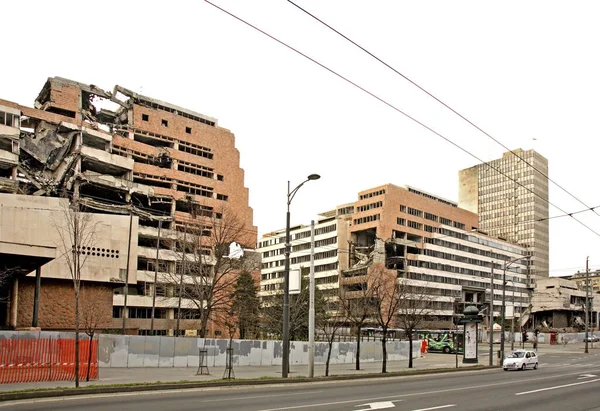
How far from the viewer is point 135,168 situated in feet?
261

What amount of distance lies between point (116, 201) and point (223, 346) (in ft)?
158

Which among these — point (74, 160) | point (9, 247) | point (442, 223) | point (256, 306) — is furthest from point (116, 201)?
point (442, 223)

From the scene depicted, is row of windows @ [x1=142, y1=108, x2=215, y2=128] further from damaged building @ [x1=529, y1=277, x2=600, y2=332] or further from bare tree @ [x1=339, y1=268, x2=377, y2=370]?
damaged building @ [x1=529, y1=277, x2=600, y2=332]

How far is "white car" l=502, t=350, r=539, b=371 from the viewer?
38.9 metres

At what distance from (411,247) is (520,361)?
251 feet

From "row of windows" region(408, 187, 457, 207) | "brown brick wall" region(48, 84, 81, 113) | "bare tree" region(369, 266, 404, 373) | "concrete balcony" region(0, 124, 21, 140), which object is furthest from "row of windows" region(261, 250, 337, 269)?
"concrete balcony" region(0, 124, 21, 140)

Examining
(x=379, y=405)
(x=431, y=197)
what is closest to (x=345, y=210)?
(x=431, y=197)

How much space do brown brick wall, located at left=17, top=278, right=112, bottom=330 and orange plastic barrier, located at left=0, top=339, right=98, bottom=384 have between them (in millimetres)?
18995

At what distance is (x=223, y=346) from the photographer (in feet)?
122

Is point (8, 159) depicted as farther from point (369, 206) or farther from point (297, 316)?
point (369, 206)

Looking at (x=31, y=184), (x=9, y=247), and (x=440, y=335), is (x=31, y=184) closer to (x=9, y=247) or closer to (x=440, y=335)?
(x=9, y=247)

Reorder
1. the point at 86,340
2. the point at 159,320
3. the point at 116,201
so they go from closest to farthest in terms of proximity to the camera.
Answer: the point at 86,340 → the point at 159,320 → the point at 116,201

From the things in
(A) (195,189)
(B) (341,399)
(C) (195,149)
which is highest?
(C) (195,149)

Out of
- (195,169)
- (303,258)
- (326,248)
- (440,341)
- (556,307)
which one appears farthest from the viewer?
(303,258)
